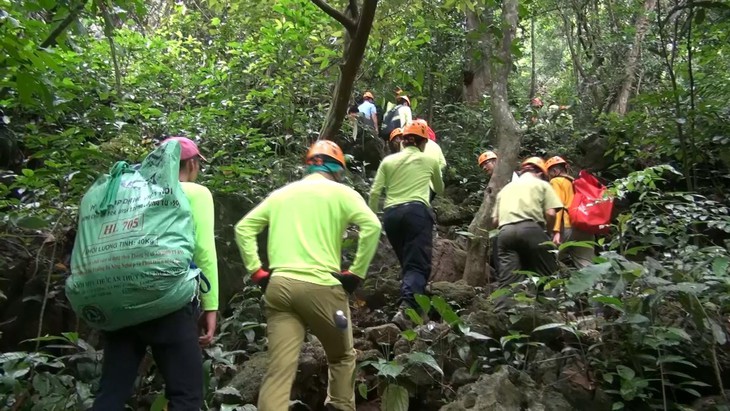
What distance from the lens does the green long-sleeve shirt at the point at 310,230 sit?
3670 mm

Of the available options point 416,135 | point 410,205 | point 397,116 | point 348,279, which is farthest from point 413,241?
point 397,116

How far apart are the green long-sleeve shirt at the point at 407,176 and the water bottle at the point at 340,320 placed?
2.59m

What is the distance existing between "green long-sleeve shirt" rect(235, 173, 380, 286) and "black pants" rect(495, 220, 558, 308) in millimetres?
2707

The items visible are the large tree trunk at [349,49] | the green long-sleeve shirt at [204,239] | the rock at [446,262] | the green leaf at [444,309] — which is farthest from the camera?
the rock at [446,262]

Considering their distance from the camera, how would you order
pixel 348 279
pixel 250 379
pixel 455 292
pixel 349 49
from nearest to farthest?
1. pixel 348 279
2. pixel 250 379
3. pixel 349 49
4. pixel 455 292

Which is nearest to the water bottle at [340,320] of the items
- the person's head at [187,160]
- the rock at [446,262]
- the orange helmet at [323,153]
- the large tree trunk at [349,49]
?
the orange helmet at [323,153]

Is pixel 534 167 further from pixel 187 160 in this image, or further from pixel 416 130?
pixel 187 160

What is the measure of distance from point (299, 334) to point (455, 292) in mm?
3295

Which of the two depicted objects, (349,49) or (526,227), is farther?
(526,227)

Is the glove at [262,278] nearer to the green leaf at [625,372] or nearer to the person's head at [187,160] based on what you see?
the person's head at [187,160]

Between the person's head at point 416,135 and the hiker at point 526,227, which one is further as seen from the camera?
the person's head at point 416,135

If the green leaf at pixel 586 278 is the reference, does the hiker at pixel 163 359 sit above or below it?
below

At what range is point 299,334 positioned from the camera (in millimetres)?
3686

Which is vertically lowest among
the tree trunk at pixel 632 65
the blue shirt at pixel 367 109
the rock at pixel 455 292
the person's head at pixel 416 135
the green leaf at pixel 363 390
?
the green leaf at pixel 363 390
